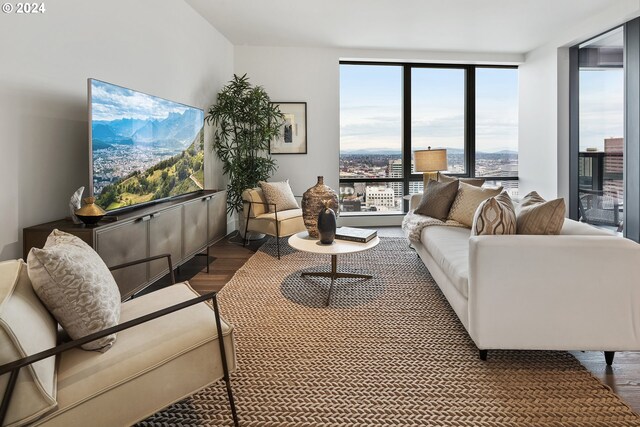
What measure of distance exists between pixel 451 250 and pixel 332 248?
863 millimetres

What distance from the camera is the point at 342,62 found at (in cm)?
621

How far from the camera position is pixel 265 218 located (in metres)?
4.54

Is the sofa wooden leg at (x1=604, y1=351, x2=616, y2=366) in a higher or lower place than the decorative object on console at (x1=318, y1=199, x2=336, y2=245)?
lower

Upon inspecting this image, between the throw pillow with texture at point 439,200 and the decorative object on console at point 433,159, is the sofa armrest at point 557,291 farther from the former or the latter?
the decorative object on console at point 433,159

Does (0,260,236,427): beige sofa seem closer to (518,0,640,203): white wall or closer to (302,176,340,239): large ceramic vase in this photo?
(302,176,340,239): large ceramic vase

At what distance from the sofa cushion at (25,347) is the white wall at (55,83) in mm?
1177

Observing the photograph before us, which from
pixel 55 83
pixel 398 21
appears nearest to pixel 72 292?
pixel 55 83

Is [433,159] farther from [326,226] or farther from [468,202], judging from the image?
[326,226]

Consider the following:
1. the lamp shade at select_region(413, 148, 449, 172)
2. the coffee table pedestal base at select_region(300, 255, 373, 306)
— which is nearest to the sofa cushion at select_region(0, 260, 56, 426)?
the coffee table pedestal base at select_region(300, 255, 373, 306)

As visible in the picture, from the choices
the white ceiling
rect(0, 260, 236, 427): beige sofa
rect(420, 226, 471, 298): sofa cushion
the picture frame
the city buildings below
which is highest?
the white ceiling

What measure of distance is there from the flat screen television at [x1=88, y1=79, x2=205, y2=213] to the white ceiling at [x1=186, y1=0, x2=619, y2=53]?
4.93 feet

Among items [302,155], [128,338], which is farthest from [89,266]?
[302,155]

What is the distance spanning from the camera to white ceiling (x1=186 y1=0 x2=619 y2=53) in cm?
433

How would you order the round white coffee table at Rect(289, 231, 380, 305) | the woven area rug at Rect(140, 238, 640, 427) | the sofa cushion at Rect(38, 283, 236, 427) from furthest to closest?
the round white coffee table at Rect(289, 231, 380, 305)
the woven area rug at Rect(140, 238, 640, 427)
the sofa cushion at Rect(38, 283, 236, 427)
